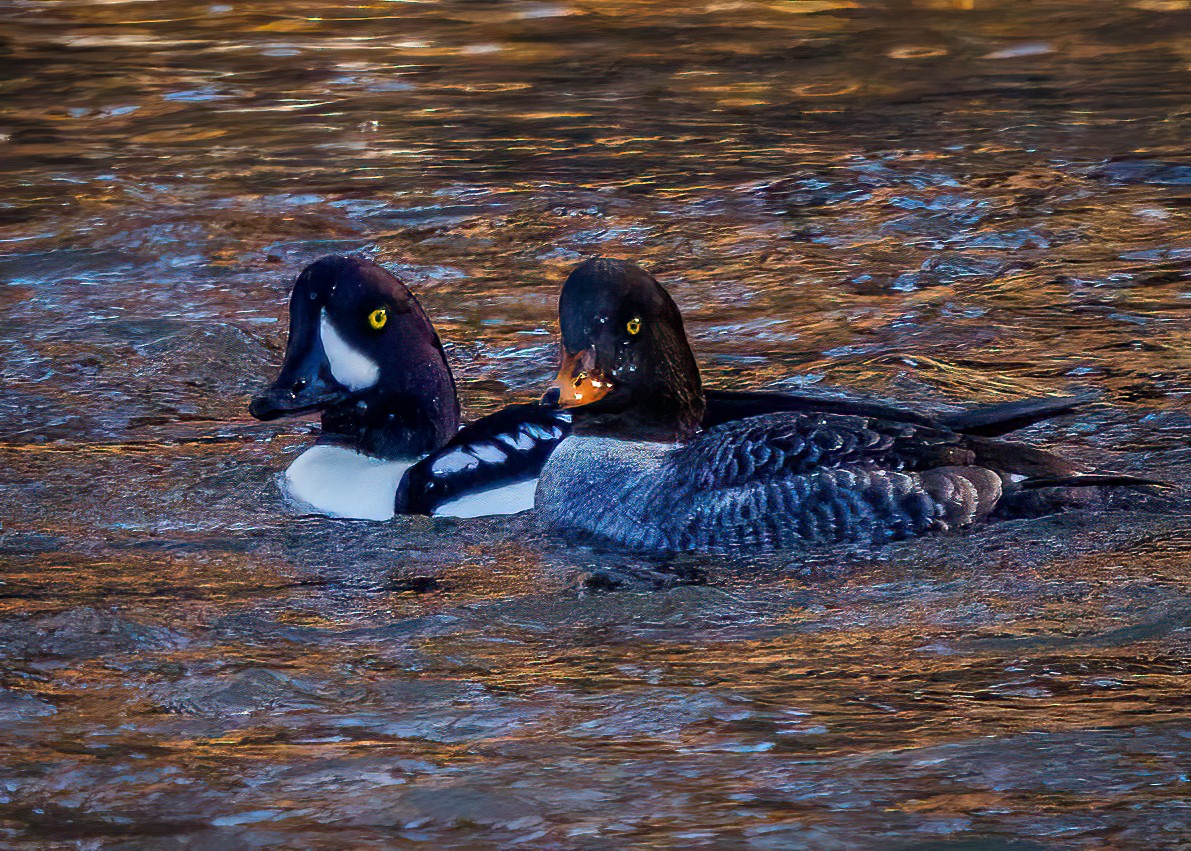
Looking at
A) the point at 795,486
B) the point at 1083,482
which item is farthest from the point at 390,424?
the point at 1083,482

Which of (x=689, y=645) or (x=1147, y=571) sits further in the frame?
(x=1147, y=571)

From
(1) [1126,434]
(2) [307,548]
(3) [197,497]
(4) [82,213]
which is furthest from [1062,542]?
(4) [82,213]

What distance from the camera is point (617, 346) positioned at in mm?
5895

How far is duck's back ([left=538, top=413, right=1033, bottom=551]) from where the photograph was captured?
5793 millimetres

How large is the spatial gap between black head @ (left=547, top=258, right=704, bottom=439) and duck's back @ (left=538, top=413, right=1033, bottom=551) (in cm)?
19

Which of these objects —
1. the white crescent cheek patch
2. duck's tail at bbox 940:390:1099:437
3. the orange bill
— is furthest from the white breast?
duck's tail at bbox 940:390:1099:437

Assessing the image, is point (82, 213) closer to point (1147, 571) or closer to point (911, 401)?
point (911, 401)

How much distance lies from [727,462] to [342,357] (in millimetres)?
1423

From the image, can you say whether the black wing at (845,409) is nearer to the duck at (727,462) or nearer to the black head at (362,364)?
the duck at (727,462)

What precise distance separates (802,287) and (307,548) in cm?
403

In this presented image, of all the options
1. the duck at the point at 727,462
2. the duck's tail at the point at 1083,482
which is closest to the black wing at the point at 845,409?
the duck at the point at 727,462

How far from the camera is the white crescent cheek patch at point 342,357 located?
21.0 ft

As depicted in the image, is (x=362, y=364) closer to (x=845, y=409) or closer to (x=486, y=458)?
(x=486, y=458)

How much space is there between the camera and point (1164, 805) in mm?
3908
